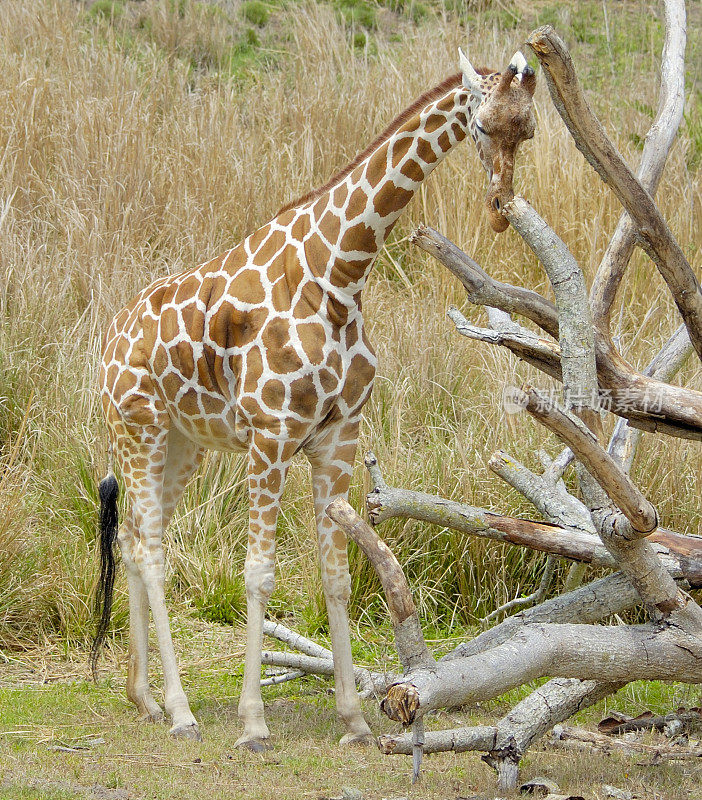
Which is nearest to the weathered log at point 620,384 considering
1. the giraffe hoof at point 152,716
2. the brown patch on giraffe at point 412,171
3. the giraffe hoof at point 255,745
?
the brown patch on giraffe at point 412,171

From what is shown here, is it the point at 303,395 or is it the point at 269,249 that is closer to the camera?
the point at 303,395

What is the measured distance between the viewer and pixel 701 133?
8.75 m

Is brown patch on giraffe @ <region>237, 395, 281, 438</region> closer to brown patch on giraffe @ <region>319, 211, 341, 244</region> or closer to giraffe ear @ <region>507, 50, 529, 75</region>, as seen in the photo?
brown patch on giraffe @ <region>319, 211, 341, 244</region>

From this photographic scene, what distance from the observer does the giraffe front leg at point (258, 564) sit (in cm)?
381

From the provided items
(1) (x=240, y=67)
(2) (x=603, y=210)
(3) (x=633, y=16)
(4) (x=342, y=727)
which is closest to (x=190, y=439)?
(4) (x=342, y=727)

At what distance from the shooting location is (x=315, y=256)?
12.6ft

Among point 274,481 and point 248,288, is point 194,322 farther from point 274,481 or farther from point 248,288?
point 274,481

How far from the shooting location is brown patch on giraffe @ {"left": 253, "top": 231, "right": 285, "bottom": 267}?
400cm

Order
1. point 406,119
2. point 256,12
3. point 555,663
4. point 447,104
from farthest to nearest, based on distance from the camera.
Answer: point 256,12 < point 406,119 < point 447,104 < point 555,663

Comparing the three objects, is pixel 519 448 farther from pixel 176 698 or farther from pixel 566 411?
pixel 566 411

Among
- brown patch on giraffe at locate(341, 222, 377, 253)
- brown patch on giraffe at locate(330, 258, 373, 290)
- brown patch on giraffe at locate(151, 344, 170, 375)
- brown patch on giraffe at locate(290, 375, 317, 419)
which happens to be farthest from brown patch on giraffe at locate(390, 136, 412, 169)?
brown patch on giraffe at locate(151, 344, 170, 375)

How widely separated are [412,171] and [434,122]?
7.2 inches

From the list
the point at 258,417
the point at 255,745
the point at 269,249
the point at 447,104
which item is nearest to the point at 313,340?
the point at 258,417

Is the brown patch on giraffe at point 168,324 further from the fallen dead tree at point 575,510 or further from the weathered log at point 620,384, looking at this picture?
the weathered log at point 620,384
